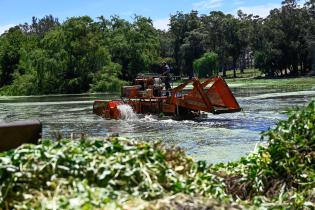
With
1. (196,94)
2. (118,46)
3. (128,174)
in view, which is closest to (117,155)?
(128,174)

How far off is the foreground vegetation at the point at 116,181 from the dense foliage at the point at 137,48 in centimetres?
5765

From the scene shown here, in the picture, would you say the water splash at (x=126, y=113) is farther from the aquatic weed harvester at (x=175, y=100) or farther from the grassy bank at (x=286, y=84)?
the grassy bank at (x=286, y=84)

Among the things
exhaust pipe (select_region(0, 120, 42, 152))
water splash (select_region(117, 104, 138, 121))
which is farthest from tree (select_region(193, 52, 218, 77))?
exhaust pipe (select_region(0, 120, 42, 152))

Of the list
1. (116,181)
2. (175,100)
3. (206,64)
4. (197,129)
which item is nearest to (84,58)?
(206,64)

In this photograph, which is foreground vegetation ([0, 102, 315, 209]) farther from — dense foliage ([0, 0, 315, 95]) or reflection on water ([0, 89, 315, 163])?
dense foliage ([0, 0, 315, 95])

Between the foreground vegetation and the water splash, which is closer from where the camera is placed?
the foreground vegetation

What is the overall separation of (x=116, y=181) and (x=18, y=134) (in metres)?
2.16

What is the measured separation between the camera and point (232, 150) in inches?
574

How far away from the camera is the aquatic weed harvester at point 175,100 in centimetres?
2280

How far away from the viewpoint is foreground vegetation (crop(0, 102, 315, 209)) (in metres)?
3.59

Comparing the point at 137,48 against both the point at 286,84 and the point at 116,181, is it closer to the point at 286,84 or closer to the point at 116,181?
the point at 286,84

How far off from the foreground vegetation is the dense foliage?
5765 centimetres

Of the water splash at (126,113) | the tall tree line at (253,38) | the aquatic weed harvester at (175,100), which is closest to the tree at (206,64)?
the tall tree line at (253,38)

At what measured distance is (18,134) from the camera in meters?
5.65
